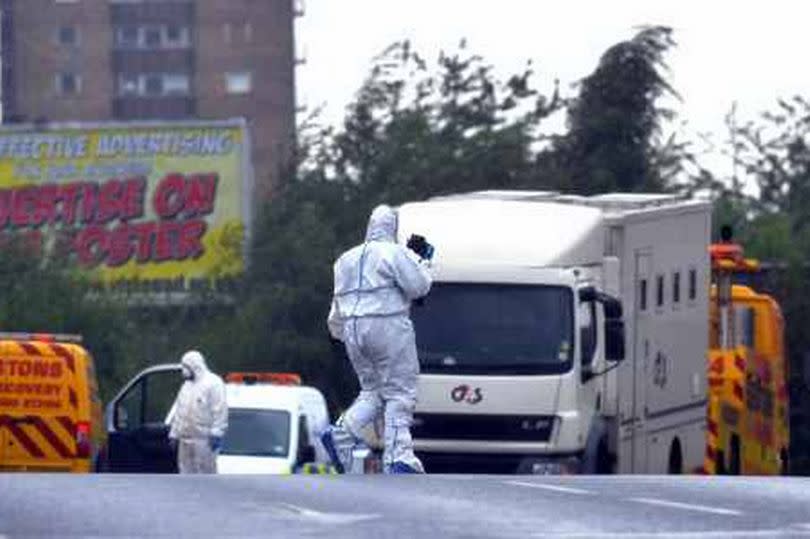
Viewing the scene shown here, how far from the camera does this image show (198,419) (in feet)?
81.9

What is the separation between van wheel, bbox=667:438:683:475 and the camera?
82.4 ft

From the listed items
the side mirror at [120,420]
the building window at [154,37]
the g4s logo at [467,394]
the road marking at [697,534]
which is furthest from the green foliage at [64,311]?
the building window at [154,37]

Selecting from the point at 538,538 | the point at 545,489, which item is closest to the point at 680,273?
the point at 545,489

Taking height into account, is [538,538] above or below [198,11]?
below

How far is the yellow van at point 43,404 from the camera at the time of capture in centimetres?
2628

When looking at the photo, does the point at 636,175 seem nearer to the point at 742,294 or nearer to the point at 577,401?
the point at 742,294

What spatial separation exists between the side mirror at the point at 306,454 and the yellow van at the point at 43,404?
2.23 meters

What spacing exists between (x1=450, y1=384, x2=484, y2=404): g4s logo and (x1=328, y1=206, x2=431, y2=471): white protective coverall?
5.51 metres

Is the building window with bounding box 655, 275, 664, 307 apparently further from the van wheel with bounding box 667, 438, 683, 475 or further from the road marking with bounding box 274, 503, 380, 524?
the road marking with bounding box 274, 503, 380, 524

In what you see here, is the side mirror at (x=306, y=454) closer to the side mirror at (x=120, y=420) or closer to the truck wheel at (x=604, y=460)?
the side mirror at (x=120, y=420)

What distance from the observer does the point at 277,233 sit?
46.4 meters

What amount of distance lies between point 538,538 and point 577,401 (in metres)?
15.1

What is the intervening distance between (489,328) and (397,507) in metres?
14.0

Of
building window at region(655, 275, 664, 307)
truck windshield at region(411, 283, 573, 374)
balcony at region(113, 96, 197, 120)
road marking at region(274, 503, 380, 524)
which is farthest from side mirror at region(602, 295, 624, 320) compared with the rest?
balcony at region(113, 96, 197, 120)
